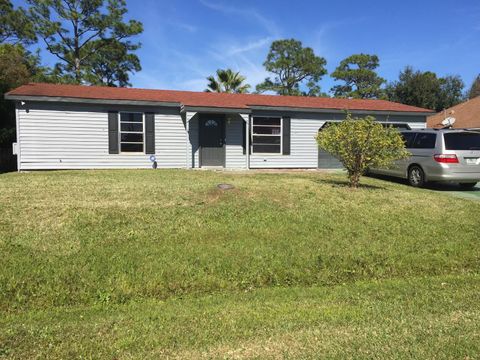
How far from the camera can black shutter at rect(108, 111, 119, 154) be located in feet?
49.3

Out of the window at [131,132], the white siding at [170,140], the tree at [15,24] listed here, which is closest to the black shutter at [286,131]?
the white siding at [170,140]

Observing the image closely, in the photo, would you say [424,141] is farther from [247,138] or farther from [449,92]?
[449,92]

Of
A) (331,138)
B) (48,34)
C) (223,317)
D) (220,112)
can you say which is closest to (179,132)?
(220,112)

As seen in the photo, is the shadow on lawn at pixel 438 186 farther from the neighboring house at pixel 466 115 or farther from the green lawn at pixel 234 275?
the neighboring house at pixel 466 115

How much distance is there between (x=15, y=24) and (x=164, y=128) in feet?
70.3

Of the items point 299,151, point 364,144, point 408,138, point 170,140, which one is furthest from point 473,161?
point 170,140

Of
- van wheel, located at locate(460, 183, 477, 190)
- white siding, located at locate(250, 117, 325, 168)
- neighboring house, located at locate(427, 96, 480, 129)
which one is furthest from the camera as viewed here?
neighboring house, located at locate(427, 96, 480, 129)

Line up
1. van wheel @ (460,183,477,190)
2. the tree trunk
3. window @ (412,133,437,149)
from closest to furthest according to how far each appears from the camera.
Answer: the tree trunk < window @ (412,133,437,149) < van wheel @ (460,183,477,190)

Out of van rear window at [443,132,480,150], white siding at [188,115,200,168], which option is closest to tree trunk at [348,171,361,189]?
van rear window at [443,132,480,150]

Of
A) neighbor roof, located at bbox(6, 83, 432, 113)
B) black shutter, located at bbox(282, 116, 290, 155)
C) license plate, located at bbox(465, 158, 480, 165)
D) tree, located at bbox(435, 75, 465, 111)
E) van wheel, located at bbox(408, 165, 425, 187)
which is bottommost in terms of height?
van wheel, located at bbox(408, 165, 425, 187)

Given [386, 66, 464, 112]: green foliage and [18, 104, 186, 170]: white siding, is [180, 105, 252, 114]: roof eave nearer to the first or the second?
[18, 104, 186, 170]: white siding

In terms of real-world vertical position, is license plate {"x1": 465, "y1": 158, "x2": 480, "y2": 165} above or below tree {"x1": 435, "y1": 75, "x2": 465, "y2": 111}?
below

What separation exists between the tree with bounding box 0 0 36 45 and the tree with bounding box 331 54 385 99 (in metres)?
30.2

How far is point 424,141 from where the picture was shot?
12.0m
